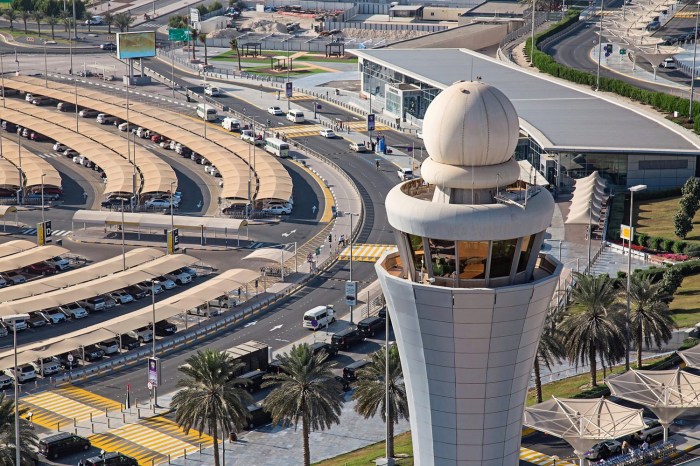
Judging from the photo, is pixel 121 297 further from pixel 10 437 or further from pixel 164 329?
pixel 10 437

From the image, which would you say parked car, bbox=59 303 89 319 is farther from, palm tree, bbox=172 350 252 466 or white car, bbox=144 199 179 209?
palm tree, bbox=172 350 252 466

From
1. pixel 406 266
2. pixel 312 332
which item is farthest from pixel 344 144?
pixel 406 266

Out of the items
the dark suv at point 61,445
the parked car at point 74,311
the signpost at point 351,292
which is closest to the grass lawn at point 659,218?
the signpost at point 351,292

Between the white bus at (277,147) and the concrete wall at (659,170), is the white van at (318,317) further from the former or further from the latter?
the white bus at (277,147)

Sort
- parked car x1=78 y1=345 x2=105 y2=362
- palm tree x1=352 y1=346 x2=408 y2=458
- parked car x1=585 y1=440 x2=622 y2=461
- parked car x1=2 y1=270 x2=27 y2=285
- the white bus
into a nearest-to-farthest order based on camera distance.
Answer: parked car x1=585 y1=440 x2=622 y2=461 < palm tree x1=352 y1=346 x2=408 y2=458 < parked car x1=78 y1=345 x2=105 y2=362 < parked car x1=2 y1=270 x2=27 y2=285 < the white bus

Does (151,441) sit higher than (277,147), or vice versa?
(277,147)

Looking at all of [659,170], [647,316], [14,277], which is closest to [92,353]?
[14,277]

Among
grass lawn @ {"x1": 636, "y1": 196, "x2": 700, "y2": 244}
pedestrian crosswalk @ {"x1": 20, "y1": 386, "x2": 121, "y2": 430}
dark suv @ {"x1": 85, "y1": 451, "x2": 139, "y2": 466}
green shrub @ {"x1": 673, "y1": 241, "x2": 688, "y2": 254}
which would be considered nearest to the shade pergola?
dark suv @ {"x1": 85, "y1": 451, "x2": 139, "y2": 466}
